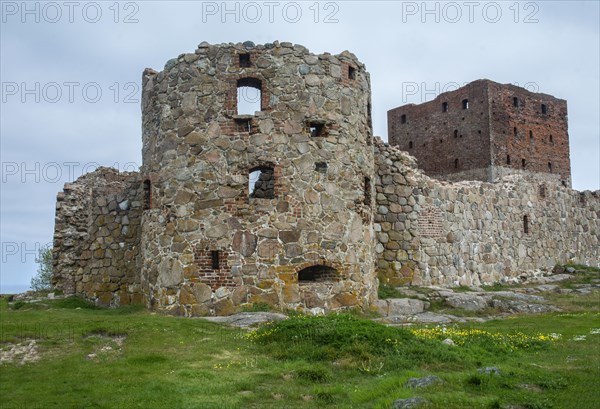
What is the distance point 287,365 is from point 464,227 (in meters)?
14.8

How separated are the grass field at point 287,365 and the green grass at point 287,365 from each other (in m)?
0.02

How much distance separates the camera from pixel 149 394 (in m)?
9.09

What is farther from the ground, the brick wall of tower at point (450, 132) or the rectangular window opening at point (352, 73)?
the brick wall of tower at point (450, 132)

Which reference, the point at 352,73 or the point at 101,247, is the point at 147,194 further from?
the point at 352,73

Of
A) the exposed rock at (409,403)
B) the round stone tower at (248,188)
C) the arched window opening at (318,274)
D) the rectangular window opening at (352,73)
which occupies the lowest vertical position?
the exposed rock at (409,403)

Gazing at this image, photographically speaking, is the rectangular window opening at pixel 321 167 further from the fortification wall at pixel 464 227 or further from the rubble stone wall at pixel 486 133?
the rubble stone wall at pixel 486 133

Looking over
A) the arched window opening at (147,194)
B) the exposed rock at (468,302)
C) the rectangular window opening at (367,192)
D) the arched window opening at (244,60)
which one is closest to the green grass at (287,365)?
the exposed rock at (468,302)

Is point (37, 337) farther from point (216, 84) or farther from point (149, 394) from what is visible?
point (216, 84)

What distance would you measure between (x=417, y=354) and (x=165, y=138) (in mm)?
9641

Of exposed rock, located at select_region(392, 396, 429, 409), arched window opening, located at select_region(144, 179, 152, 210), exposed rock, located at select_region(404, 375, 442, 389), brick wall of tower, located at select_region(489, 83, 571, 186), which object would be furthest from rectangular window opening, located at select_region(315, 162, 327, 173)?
brick wall of tower, located at select_region(489, 83, 571, 186)

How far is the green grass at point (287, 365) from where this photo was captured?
888 cm

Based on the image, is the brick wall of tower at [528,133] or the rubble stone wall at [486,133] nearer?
the rubble stone wall at [486,133]

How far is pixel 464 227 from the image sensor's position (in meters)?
24.0

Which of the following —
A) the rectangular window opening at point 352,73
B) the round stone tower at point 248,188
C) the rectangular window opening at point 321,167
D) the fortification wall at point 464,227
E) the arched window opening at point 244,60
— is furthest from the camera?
the fortification wall at point 464,227
